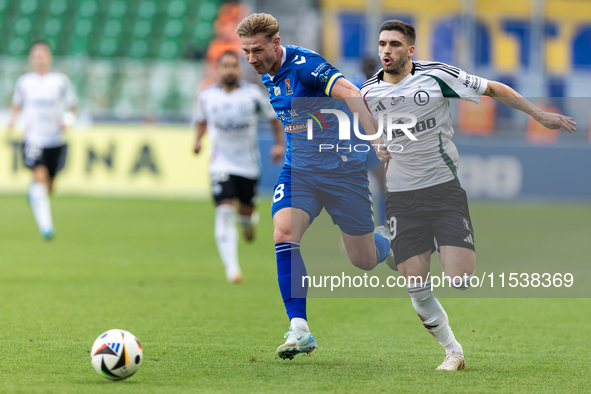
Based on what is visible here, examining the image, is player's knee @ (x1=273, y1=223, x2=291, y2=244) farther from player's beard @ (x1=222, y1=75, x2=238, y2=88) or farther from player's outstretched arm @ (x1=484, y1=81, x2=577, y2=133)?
player's beard @ (x1=222, y1=75, x2=238, y2=88)

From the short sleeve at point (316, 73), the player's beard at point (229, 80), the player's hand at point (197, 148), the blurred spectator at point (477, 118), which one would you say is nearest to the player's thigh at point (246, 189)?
the player's hand at point (197, 148)

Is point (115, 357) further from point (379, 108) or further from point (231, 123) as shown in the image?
point (231, 123)

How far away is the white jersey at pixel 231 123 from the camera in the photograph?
8805mm

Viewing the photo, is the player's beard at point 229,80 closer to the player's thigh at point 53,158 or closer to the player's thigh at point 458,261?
the player's thigh at point 53,158

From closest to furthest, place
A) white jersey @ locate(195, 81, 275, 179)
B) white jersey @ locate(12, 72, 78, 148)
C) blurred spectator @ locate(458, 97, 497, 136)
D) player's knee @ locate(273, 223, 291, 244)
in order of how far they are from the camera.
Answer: player's knee @ locate(273, 223, 291, 244)
white jersey @ locate(195, 81, 275, 179)
white jersey @ locate(12, 72, 78, 148)
blurred spectator @ locate(458, 97, 497, 136)

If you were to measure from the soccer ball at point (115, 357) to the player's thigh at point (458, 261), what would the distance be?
1793 millimetres

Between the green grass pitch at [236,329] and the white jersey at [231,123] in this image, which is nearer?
the green grass pitch at [236,329]

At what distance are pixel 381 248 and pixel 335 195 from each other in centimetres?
45

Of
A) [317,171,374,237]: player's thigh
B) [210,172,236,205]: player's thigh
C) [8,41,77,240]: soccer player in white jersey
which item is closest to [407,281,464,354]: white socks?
[317,171,374,237]: player's thigh

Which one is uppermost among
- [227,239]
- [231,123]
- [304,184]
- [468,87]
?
[231,123]

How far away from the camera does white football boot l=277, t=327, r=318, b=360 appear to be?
15.8ft

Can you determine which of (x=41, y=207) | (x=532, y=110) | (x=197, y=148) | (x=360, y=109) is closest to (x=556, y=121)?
(x=532, y=110)

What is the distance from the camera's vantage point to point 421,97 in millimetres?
4801

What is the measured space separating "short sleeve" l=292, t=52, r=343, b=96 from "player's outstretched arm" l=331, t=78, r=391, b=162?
5cm
